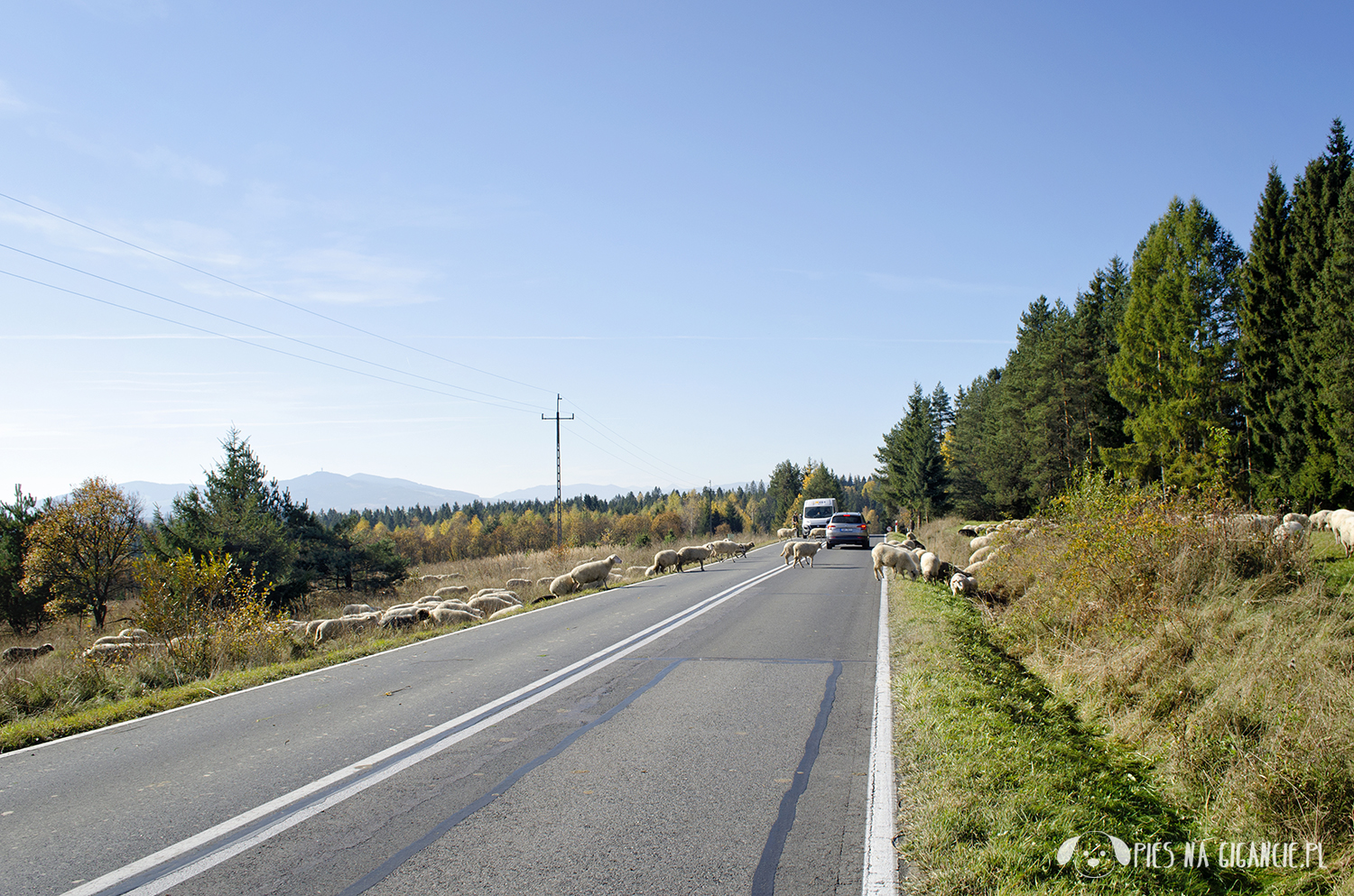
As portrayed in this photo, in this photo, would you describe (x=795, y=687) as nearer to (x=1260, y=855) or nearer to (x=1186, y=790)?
(x=1186, y=790)

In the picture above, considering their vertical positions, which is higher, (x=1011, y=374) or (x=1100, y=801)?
(x=1011, y=374)

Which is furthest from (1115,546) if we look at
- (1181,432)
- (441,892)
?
(1181,432)

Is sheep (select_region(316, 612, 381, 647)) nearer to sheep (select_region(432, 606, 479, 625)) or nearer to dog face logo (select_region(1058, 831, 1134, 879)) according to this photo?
sheep (select_region(432, 606, 479, 625))

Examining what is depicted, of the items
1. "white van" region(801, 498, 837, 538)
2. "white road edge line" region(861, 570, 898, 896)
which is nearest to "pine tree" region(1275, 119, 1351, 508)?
"white van" region(801, 498, 837, 538)

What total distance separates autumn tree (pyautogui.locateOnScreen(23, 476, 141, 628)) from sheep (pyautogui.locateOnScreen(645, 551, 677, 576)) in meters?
32.6

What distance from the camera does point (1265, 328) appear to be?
34844 millimetres

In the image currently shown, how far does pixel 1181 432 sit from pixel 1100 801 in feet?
125

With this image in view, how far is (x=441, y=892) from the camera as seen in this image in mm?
3572

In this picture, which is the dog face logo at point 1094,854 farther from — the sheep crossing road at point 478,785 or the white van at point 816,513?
the white van at point 816,513

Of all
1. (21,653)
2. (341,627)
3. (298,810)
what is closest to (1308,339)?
(341,627)

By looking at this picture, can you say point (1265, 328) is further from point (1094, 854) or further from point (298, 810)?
→ point (298, 810)

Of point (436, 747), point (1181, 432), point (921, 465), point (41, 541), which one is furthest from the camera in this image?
point (921, 465)

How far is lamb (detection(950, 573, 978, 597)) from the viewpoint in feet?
50.2

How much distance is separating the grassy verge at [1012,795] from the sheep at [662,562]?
59.9ft
